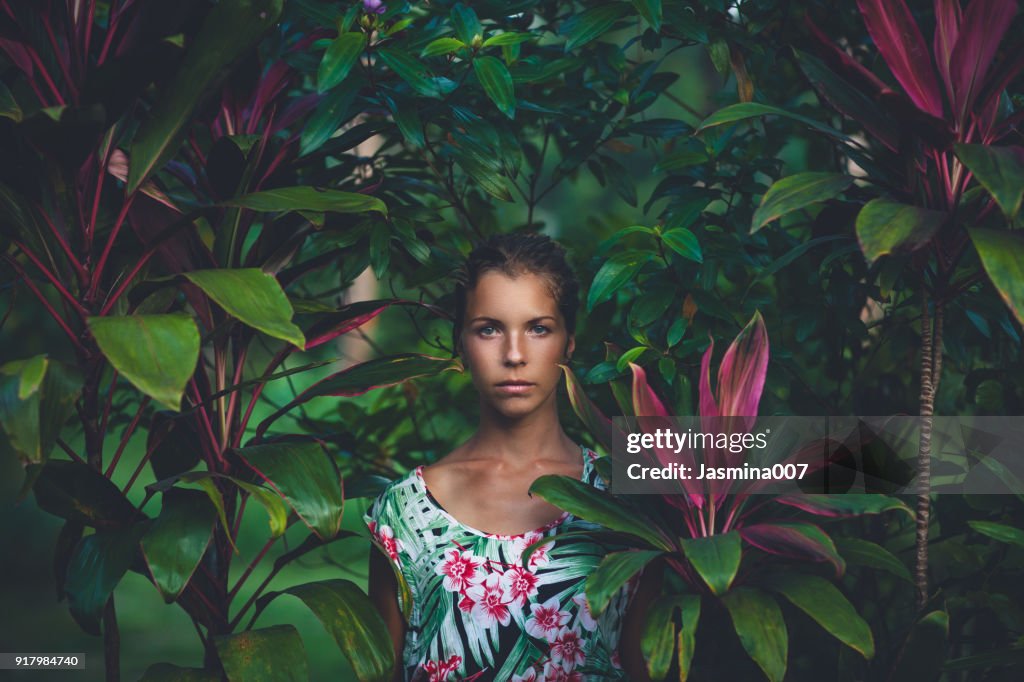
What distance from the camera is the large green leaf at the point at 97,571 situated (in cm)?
129

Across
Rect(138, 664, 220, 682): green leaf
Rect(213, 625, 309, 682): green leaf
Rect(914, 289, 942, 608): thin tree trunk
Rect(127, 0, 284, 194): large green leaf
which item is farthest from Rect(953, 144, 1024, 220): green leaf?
Rect(138, 664, 220, 682): green leaf

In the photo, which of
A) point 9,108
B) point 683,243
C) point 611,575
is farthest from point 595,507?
point 9,108

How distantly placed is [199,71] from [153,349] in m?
0.44

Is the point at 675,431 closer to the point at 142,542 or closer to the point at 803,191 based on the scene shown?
the point at 803,191

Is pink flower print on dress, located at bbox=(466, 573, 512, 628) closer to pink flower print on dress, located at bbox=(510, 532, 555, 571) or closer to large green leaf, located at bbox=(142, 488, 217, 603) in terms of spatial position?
pink flower print on dress, located at bbox=(510, 532, 555, 571)

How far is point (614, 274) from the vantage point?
60.1 inches

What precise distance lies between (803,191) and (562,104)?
2.48 ft

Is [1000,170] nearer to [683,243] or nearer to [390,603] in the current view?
[683,243]

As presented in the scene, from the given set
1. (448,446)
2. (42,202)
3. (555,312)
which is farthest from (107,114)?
(448,446)

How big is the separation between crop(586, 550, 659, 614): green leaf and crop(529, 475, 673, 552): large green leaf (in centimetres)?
3

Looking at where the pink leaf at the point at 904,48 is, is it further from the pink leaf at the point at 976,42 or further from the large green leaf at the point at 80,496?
the large green leaf at the point at 80,496

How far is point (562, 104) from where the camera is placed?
1.92m

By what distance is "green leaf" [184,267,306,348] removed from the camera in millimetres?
1154
